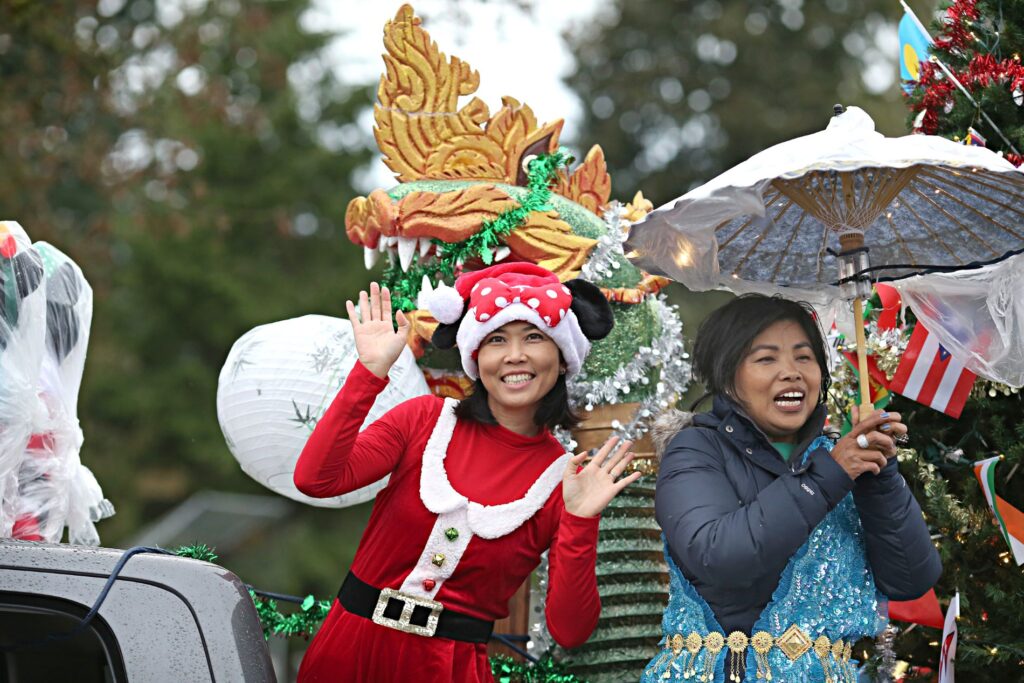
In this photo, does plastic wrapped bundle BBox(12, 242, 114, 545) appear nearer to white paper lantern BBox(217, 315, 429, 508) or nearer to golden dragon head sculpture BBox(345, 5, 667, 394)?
white paper lantern BBox(217, 315, 429, 508)

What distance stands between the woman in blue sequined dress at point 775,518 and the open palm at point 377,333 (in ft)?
2.44

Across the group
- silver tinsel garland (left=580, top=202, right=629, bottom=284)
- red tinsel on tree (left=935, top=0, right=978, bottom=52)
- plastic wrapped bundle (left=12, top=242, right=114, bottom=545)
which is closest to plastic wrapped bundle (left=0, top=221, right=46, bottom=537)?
plastic wrapped bundle (left=12, top=242, right=114, bottom=545)

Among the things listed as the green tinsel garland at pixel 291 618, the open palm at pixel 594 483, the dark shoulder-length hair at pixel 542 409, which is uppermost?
the dark shoulder-length hair at pixel 542 409

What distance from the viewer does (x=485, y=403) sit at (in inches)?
136

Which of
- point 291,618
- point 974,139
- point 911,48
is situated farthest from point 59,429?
point 911,48

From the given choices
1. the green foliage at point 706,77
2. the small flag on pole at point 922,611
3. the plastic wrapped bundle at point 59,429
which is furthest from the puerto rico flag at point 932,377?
the green foliage at point 706,77

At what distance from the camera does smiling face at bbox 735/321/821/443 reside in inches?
125

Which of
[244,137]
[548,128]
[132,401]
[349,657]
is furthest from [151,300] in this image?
[349,657]

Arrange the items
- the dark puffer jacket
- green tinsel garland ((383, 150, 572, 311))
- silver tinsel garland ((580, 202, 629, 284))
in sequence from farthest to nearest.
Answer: silver tinsel garland ((580, 202, 629, 284))
green tinsel garland ((383, 150, 572, 311))
the dark puffer jacket

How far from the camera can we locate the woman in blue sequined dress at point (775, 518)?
290cm

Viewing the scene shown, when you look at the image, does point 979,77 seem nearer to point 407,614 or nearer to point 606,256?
point 606,256

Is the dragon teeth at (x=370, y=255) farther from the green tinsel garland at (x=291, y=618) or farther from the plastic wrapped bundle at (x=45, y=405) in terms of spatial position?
the green tinsel garland at (x=291, y=618)

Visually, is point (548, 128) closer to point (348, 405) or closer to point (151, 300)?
point (348, 405)

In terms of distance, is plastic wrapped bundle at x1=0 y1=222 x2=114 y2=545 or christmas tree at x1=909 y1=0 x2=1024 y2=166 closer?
plastic wrapped bundle at x1=0 y1=222 x2=114 y2=545
